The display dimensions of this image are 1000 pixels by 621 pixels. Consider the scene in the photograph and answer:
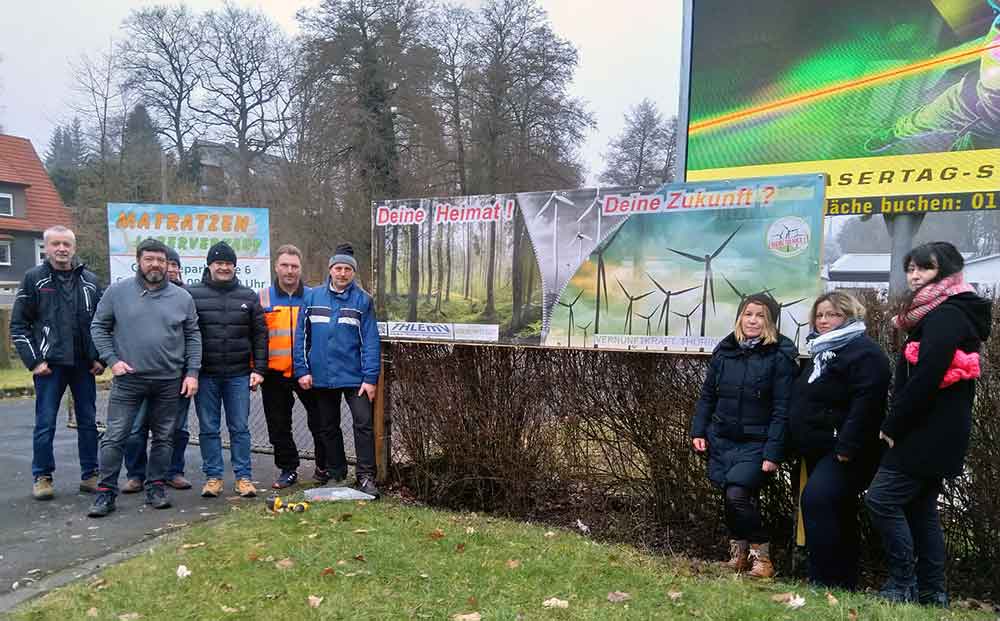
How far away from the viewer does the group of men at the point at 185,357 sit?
497 centimetres

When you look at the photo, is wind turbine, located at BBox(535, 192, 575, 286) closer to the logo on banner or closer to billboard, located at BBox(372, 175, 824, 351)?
billboard, located at BBox(372, 175, 824, 351)

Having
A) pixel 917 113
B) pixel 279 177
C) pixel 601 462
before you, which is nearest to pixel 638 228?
pixel 601 462

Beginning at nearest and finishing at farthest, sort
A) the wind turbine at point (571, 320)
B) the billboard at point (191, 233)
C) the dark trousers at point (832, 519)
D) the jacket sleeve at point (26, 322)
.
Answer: the dark trousers at point (832, 519)
the wind turbine at point (571, 320)
the jacket sleeve at point (26, 322)
the billboard at point (191, 233)

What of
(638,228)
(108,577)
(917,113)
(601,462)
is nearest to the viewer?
(108,577)

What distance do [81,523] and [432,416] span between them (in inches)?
100

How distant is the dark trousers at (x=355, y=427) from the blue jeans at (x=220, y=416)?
A: 0.60 m

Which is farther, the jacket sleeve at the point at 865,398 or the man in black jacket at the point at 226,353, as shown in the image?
the man in black jacket at the point at 226,353

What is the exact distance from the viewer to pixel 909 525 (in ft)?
11.9

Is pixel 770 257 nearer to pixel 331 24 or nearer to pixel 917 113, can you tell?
pixel 917 113

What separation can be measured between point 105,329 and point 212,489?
1476 millimetres

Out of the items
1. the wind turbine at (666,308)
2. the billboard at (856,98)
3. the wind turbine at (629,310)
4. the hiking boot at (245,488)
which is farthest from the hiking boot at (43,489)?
the billboard at (856,98)

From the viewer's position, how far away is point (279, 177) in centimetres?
2533

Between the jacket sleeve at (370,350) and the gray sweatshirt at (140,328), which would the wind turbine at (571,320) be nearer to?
the jacket sleeve at (370,350)

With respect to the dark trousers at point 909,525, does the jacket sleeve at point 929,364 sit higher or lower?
higher
